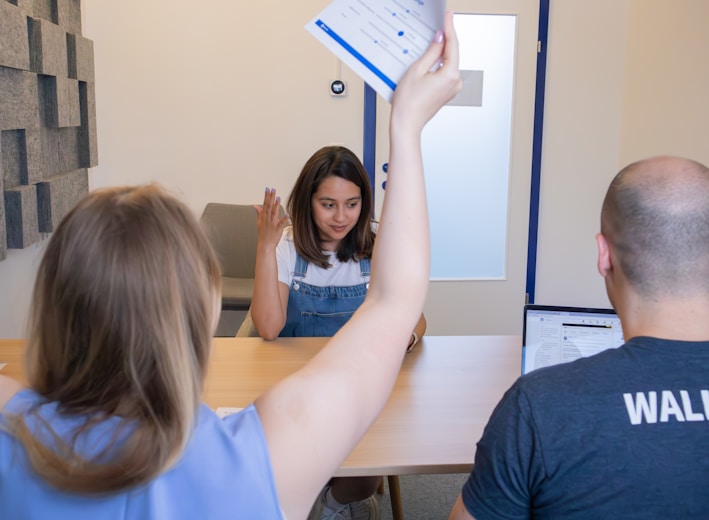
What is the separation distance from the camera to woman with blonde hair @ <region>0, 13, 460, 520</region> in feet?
2.42

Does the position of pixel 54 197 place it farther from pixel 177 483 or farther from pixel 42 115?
pixel 177 483

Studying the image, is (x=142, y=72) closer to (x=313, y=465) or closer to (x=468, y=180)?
(x=468, y=180)

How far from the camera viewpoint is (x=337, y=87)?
171 inches

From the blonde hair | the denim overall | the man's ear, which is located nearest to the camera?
the blonde hair

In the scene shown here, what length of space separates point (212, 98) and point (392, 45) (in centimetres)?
356

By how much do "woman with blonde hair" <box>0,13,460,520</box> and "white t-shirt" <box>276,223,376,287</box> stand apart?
5.57 feet

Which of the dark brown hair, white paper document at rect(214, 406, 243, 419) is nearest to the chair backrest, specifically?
the dark brown hair

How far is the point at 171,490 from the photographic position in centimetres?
75

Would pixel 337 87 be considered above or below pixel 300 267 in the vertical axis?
above

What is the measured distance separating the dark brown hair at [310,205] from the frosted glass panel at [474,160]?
1.97 meters

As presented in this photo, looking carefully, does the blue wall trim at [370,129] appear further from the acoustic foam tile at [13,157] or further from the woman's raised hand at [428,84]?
the woman's raised hand at [428,84]

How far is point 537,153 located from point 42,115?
2808mm

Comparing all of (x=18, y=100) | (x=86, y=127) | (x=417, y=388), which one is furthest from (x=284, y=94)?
(x=417, y=388)

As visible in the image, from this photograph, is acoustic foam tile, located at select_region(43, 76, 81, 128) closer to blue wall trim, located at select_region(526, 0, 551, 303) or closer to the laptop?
the laptop
